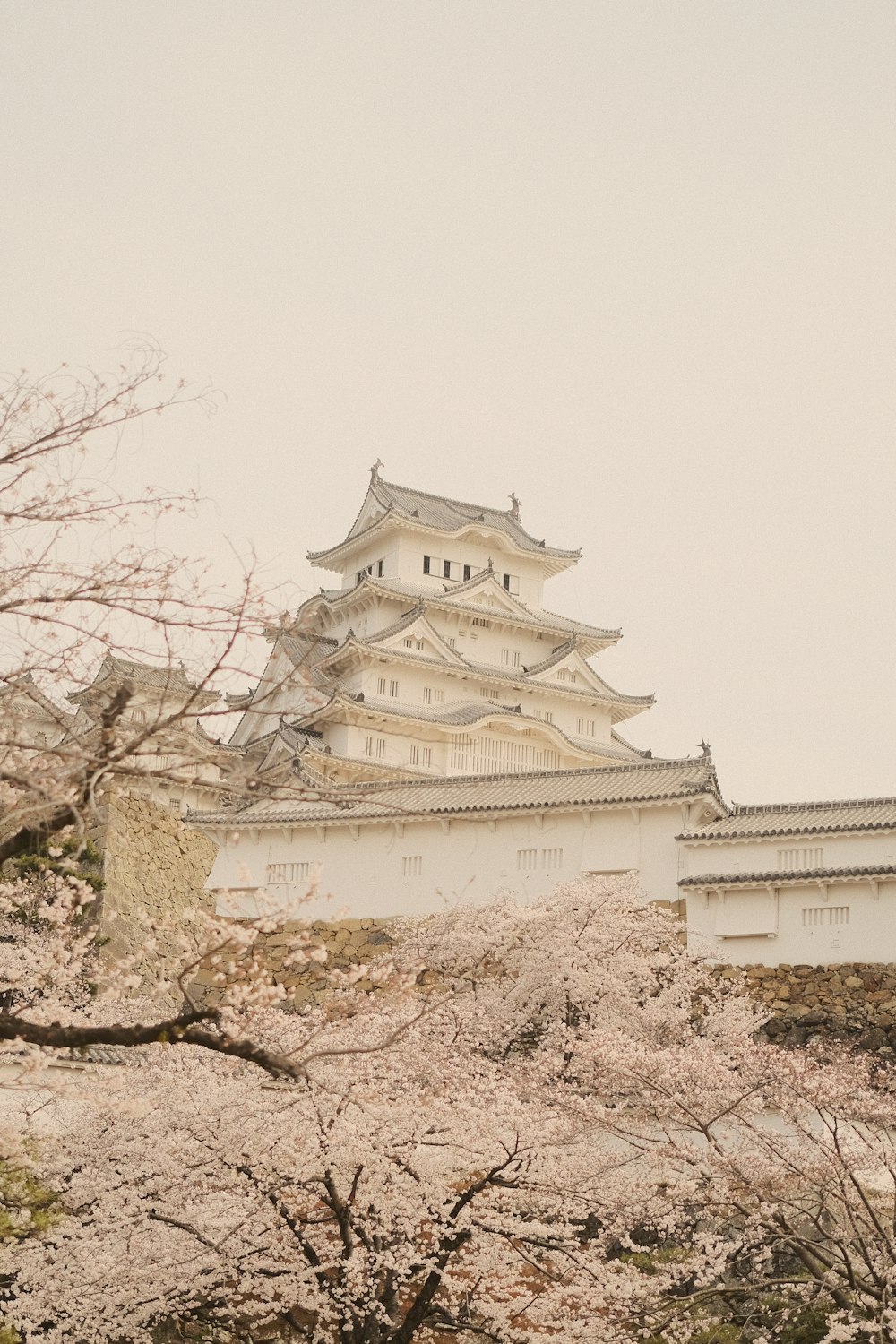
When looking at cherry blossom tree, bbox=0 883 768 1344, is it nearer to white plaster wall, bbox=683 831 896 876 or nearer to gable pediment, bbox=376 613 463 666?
white plaster wall, bbox=683 831 896 876

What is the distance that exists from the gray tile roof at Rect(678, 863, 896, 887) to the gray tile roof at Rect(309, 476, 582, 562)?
706 inches

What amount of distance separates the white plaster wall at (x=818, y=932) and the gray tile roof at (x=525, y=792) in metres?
2.02

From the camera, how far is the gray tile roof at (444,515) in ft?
120

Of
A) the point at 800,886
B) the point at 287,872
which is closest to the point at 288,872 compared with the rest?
the point at 287,872

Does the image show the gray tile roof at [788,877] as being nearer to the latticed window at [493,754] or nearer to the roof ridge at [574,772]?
the roof ridge at [574,772]

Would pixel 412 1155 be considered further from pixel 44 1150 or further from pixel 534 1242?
pixel 44 1150

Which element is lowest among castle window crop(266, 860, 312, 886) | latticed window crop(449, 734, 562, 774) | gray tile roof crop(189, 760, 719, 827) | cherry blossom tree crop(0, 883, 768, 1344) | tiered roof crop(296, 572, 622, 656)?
cherry blossom tree crop(0, 883, 768, 1344)

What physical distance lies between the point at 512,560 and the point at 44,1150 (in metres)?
25.1

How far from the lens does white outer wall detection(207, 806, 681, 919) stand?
20891mm

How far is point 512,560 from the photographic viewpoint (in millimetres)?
38000

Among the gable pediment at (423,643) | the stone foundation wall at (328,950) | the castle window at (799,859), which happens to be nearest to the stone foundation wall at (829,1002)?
the castle window at (799,859)

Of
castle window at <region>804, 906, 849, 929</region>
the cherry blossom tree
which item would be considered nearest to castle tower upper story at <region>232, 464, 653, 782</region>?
castle window at <region>804, 906, 849, 929</region>

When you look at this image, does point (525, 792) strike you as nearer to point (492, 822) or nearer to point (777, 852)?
point (492, 822)

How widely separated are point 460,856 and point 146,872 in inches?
232
